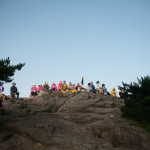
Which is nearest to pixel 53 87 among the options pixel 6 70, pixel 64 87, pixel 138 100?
pixel 64 87

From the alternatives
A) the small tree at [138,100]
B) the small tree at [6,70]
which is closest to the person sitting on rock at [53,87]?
the small tree at [138,100]

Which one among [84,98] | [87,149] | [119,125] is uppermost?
[84,98]

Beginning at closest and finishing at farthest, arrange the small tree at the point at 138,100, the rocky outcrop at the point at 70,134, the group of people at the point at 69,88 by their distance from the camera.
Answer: the rocky outcrop at the point at 70,134, the small tree at the point at 138,100, the group of people at the point at 69,88

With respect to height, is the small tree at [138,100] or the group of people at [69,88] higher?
the group of people at [69,88]

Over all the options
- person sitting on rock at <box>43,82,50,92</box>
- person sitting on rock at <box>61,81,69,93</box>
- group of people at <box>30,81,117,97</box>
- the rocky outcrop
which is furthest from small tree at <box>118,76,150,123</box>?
person sitting on rock at <box>43,82,50,92</box>

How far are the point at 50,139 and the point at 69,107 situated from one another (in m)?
8.93

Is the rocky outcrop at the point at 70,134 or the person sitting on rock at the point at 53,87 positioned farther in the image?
the person sitting on rock at the point at 53,87

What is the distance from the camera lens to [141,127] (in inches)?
528

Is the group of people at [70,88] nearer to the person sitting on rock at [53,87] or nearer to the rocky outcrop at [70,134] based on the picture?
the person sitting on rock at [53,87]

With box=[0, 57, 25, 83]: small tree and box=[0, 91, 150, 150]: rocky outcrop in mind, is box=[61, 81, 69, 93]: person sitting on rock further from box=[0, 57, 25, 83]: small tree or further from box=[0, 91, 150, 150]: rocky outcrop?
box=[0, 57, 25, 83]: small tree

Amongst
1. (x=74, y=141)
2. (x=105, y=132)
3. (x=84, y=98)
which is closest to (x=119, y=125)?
(x=105, y=132)

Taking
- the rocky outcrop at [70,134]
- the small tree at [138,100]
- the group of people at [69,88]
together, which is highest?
the group of people at [69,88]

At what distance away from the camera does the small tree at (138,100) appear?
14.1 m

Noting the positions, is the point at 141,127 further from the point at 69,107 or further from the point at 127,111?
the point at 69,107
